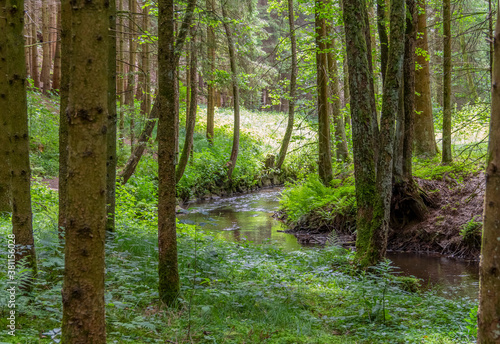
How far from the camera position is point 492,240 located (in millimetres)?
1811

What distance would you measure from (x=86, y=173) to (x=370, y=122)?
5397mm

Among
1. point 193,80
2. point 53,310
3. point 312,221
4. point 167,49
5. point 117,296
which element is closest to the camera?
point 53,310

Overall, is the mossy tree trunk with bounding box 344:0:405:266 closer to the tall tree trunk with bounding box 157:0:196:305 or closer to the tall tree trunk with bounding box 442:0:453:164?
the tall tree trunk with bounding box 157:0:196:305

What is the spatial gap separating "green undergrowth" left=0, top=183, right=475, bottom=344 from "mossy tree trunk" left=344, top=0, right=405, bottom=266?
85 centimetres

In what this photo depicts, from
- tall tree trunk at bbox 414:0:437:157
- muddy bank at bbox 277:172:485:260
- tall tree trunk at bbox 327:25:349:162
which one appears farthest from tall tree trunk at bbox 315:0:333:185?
tall tree trunk at bbox 414:0:437:157

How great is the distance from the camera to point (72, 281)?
7.38 ft

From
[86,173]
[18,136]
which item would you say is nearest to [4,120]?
[18,136]

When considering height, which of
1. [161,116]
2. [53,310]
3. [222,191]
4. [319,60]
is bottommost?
[222,191]

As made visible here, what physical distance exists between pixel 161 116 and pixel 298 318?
261 cm

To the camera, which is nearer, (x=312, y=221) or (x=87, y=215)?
(x=87, y=215)

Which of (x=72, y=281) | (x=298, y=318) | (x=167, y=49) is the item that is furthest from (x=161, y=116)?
(x=298, y=318)

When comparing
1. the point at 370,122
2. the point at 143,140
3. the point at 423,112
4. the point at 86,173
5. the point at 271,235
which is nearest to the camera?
the point at 86,173

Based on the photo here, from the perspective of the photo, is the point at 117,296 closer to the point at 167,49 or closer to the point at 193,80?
the point at 167,49

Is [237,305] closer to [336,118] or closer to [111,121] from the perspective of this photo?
[111,121]
